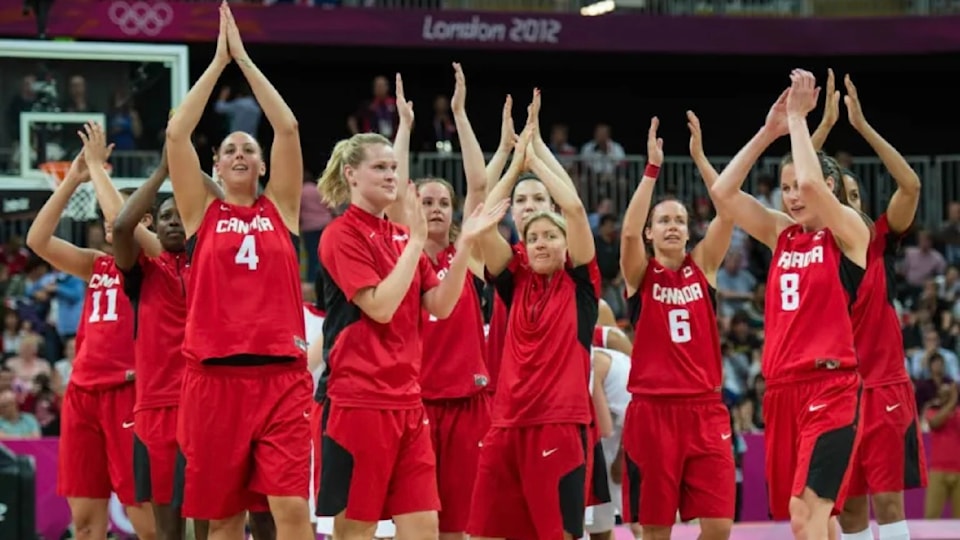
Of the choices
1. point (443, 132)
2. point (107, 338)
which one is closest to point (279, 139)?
point (107, 338)

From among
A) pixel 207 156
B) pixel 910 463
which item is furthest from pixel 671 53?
pixel 910 463

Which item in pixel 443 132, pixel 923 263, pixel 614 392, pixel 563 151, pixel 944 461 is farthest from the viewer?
pixel 563 151

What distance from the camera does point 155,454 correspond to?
8859mm

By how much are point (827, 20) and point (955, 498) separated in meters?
9.95

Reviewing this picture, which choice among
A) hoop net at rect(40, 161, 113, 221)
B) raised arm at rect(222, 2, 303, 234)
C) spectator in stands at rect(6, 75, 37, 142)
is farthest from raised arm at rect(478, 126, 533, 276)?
spectator in stands at rect(6, 75, 37, 142)

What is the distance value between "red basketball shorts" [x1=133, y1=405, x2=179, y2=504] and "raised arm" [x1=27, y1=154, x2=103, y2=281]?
1.09 m

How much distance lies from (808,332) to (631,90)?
57.7 feet

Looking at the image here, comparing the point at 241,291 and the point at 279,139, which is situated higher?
the point at 279,139

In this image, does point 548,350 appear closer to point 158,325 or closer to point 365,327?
point 365,327

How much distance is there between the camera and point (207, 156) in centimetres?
2102

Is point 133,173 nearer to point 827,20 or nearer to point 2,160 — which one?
point 2,160

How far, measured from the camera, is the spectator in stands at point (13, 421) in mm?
13656

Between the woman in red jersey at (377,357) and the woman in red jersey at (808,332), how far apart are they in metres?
1.81

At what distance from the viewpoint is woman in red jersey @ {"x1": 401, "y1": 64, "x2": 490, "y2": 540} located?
29.0 ft
